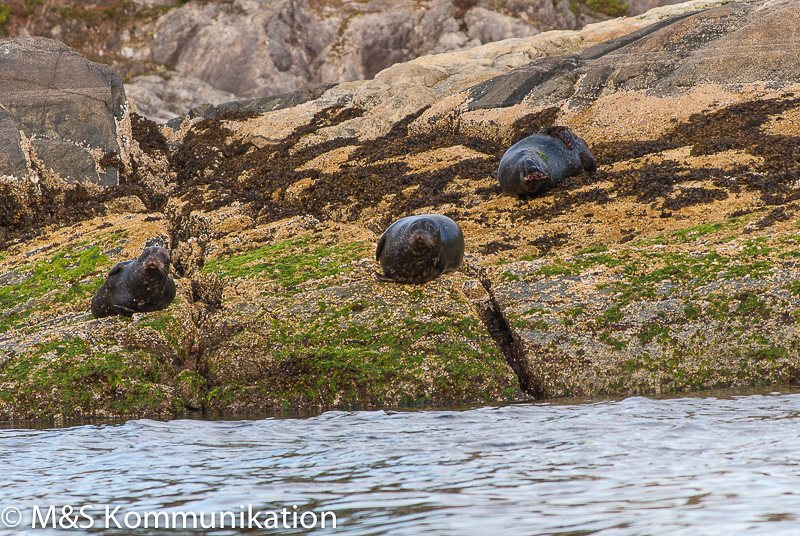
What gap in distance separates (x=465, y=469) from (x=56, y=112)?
1576 cm

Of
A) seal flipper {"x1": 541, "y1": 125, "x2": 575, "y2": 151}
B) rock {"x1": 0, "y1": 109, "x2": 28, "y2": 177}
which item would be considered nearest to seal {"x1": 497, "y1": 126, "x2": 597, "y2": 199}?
seal flipper {"x1": 541, "y1": 125, "x2": 575, "y2": 151}

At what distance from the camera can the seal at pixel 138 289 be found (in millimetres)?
9062

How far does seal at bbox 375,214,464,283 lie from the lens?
9.09 metres

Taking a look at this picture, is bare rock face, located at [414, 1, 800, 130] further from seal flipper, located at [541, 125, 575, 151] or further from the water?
the water

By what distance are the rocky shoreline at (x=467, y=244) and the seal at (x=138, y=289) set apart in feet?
0.63

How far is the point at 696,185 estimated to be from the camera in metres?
11.4

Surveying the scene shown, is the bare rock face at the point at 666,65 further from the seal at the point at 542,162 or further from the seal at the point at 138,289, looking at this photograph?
the seal at the point at 138,289

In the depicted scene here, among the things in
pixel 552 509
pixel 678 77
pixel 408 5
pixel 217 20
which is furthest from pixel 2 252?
pixel 408 5

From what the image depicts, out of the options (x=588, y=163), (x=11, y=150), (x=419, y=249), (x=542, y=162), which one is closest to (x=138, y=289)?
(x=419, y=249)

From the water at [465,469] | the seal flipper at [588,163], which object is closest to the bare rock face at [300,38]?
the seal flipper at [588,163]

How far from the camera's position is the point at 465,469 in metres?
4.09

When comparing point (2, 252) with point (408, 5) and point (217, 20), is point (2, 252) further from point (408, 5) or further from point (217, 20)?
point (408, 5)

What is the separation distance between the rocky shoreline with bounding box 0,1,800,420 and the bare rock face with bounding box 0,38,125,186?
3.7 inches

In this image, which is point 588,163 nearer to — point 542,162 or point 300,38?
point 542,162
